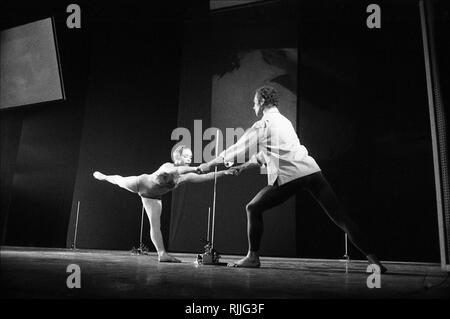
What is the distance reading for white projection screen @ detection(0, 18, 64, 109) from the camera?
515 cm

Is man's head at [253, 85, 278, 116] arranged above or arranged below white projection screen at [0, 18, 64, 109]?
below

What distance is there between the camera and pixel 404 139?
4.32 meters

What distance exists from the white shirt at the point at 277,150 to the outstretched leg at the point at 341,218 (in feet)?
0.39

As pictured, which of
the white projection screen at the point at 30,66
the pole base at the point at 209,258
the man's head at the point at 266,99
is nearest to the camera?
the man's head at the point at 266,99

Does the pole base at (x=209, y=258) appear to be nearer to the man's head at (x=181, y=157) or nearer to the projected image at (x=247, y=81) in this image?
the man's head at (x=181, y=157)

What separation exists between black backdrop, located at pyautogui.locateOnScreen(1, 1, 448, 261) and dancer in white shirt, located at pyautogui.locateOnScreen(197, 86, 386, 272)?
1927mm

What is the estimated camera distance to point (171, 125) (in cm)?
529

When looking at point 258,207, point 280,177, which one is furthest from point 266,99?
point 258,207

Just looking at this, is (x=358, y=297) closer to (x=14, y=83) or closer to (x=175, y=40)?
(x=175, y=40)

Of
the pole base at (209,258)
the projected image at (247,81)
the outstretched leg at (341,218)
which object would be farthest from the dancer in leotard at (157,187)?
the projected image at (247,81)

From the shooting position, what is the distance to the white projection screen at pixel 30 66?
515 centimetres

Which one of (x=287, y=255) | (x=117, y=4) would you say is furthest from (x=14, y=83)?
(x=287, y=255)

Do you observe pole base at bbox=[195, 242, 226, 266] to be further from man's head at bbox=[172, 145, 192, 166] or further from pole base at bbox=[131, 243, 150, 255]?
pole base at bbox=[131, 243, 150, 255]

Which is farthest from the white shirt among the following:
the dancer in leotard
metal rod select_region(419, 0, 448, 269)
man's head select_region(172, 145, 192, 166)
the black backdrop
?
the black backdrop
